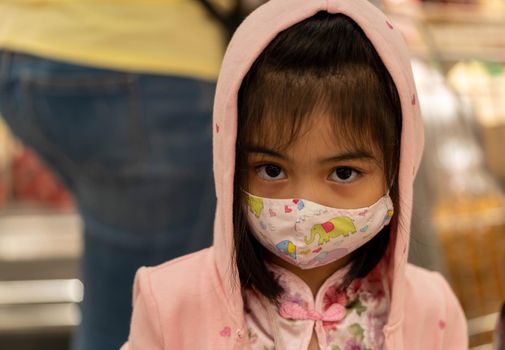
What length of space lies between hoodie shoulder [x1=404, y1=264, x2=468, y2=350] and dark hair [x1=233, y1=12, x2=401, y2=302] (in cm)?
22

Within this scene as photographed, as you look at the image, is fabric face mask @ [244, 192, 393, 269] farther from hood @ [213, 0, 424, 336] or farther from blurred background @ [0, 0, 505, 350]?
blurred background @ [0, 0, 505, 350]

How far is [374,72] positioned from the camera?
3.03 feet

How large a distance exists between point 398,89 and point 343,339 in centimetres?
32

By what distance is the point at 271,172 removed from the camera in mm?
937

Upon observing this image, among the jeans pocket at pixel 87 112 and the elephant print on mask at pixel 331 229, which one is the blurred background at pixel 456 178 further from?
the elephant print on mask at pixel 331 229

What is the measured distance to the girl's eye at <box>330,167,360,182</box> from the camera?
925 millimetres

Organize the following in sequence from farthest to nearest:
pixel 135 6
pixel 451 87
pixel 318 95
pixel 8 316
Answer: pixel 8 316
pixel 451 87
pixel 135 6
pixel 318 95

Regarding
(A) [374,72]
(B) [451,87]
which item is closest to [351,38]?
(A) [374,72]

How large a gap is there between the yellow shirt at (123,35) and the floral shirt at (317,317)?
481 millimetres

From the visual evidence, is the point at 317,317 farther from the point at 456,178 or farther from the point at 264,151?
the point at 456,178

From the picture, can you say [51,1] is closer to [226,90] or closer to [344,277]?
[226,90]

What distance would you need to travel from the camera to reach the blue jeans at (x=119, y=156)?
136 cm

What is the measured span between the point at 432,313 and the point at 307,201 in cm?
30

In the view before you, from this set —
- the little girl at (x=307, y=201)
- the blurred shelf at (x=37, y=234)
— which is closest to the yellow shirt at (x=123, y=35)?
the little girl at (x=307, y=201)
